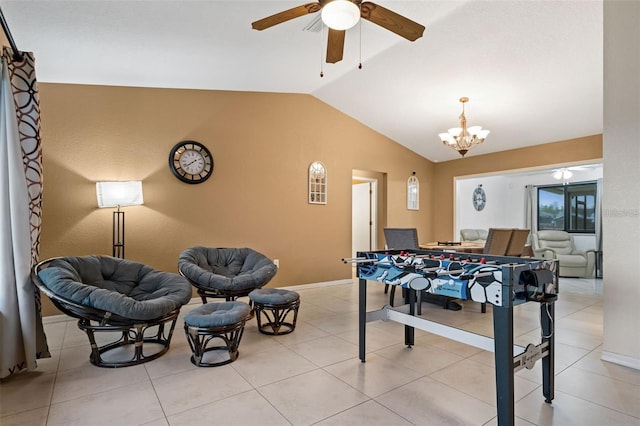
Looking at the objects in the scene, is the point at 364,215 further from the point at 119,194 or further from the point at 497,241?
the point at 119,194

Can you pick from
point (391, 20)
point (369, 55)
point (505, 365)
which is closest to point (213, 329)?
point (505, 365)

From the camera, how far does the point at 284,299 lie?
3.21 m

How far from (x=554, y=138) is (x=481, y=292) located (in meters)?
5.18

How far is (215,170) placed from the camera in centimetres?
466

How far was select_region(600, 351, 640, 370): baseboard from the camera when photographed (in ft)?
8.31

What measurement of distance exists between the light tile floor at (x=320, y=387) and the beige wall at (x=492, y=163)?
351 cm

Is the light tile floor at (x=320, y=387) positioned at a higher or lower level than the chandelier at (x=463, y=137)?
lower

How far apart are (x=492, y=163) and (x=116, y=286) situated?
6508 mm

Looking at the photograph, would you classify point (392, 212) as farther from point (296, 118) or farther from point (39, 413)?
point (39, 413)

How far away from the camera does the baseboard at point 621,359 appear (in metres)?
2.53

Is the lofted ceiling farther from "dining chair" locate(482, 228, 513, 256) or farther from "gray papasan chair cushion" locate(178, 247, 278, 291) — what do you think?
"gray papasan chair cushion" locate(178, 247, 278, 291)

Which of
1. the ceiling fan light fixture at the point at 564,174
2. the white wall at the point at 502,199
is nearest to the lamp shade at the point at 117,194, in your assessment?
the white wall at the point at 502,199

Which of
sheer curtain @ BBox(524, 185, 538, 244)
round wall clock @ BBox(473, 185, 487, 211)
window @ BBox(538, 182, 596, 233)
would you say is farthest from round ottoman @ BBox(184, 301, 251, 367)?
round wall clock @ BBox(473, 185, 487, 211)

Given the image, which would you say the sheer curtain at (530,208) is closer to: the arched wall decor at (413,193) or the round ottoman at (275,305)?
the arched wall decor at (413,193)
